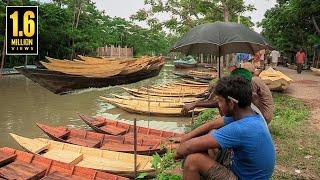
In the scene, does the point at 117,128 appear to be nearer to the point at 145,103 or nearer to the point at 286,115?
the point at 286,115

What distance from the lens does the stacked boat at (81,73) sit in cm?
1575

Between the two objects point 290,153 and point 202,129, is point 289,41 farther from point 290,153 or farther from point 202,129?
point 202,129

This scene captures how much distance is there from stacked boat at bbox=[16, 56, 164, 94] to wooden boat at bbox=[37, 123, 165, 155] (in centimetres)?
627

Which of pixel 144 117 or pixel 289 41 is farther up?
pixel 289 41

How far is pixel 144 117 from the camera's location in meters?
14.4

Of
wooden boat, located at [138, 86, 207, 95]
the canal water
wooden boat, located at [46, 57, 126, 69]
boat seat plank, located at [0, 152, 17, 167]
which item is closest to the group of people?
boat seat plank, located at [0, 152, 17, 167]

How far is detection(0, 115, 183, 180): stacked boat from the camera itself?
650cm

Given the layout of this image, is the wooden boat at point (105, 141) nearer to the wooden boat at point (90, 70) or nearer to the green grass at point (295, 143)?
the green grass at point (295, 143)

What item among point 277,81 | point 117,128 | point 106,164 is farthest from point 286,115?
point 106,164

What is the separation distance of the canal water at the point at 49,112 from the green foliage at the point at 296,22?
39.7 ft

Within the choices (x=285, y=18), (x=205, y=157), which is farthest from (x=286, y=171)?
(x=285, y=18)

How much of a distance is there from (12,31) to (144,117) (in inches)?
222

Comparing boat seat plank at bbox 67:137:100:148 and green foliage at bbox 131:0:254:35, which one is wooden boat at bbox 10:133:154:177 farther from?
green foliage at bbox 131:0:254:35

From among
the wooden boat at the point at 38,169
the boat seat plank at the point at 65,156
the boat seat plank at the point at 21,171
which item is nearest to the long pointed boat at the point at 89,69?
the boat seat plank at the point at 65,156
